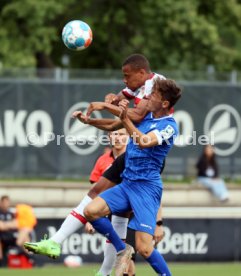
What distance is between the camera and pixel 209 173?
2081 centimetres

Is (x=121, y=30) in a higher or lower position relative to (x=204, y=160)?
higher

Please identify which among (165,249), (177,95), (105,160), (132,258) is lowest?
(165,249)

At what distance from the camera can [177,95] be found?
424 inches

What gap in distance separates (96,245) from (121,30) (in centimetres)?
1474

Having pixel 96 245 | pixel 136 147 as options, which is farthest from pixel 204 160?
pixel 136 147

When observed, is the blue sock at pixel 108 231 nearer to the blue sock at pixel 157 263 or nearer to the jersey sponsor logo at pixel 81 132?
the blue sock at pixel 157 263

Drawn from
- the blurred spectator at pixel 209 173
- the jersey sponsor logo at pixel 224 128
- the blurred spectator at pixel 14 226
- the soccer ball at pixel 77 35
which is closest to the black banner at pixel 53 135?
the jersey sponsor logo at pixel 224 128

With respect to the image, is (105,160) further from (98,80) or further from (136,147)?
(98,80)

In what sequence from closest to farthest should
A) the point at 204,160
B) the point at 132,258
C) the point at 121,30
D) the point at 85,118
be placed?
the point at 85,118 < the point at 132,258 < the point at 204,160 < the point at 121,30

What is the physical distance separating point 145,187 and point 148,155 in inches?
13.4

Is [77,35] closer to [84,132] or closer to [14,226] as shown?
[14,226]

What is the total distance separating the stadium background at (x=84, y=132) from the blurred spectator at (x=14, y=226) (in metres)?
0.42

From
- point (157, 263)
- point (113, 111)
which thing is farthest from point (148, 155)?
point (157, 263)

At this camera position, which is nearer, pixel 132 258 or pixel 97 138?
pixel 132 258
